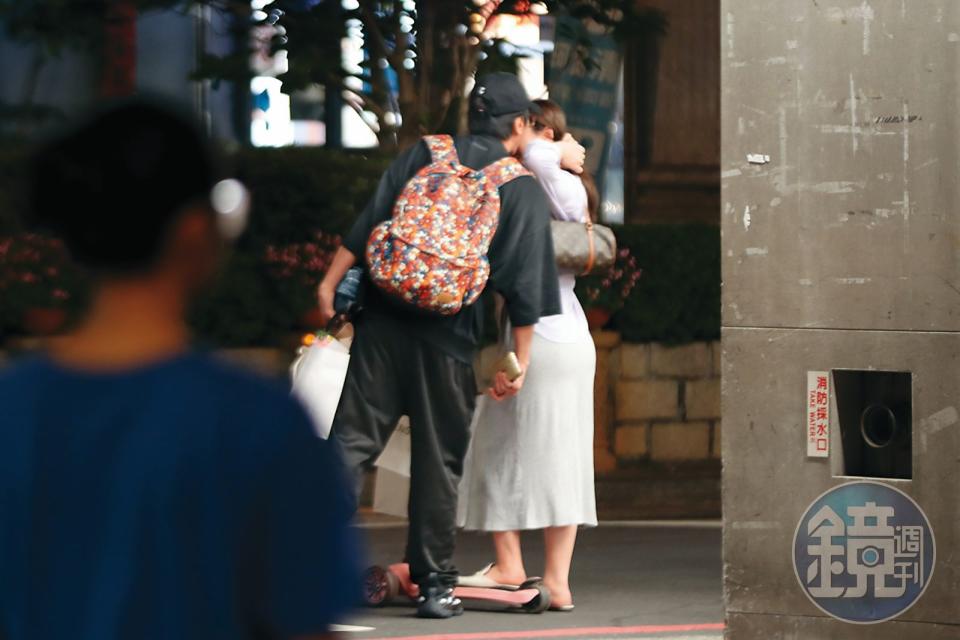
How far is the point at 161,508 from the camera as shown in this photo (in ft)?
6.38

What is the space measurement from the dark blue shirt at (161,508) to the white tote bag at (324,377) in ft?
15.5

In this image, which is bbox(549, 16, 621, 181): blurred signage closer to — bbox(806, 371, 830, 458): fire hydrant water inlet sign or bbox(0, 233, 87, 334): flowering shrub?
bbox(0, 233, 87, 334): flowering shrub

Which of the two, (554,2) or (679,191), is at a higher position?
(554,2)

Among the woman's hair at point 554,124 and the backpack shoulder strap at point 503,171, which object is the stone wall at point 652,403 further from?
the backpack shoulder strap at point 503,171

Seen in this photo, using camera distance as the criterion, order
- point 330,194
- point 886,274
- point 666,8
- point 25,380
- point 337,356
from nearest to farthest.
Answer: point 25,380 < point 886,274 < point 337,356 < point 330,194 < point 666,8

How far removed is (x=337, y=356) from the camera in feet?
22.4

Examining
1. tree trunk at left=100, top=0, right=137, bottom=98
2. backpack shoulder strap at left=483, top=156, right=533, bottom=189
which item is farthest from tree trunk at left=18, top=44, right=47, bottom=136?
backpack shoulder strap at left=483, top=156, right=533, bottom=189

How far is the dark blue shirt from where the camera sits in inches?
76.7

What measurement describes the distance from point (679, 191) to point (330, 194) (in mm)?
2595

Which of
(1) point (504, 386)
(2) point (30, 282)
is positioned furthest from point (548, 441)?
(2) point (30, 282)

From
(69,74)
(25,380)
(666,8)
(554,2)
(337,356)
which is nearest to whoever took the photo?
(25,380)

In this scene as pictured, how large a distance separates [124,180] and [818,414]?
12.3 ft

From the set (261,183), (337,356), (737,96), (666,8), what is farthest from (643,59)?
(737,96)

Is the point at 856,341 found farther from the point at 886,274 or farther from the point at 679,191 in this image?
the point at 679,191
